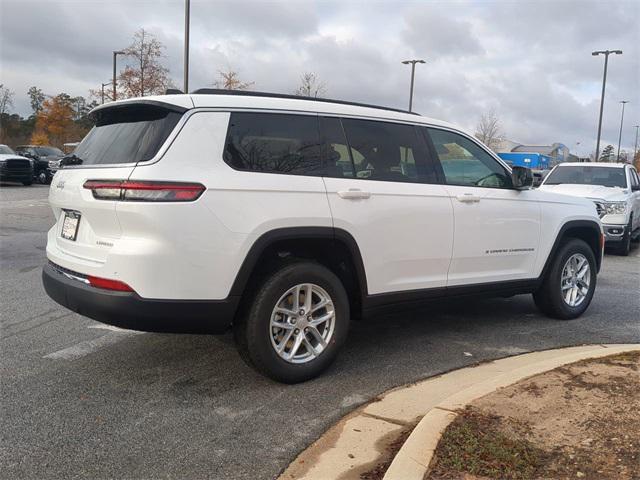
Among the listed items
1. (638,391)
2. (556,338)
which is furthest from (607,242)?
(638,391)

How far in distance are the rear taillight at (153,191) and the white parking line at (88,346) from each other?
1.70m

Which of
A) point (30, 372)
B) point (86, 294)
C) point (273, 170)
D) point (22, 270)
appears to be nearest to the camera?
point (86, 294)

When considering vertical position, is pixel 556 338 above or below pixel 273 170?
below

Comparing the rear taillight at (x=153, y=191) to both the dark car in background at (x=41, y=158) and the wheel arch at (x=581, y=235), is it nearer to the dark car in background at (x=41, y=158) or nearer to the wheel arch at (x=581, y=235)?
the wheel arch at (x=581, y=235)

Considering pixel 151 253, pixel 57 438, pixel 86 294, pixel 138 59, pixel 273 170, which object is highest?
pixel 138 59

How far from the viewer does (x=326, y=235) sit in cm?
408

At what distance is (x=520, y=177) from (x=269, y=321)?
9.58ft

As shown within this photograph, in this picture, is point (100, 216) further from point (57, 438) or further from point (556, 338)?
point (556, 338)

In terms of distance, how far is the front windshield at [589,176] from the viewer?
12.2 metres

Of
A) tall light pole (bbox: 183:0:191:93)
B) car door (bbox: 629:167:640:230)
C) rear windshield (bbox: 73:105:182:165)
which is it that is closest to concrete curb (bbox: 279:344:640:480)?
rear windshield (bbox: 73:105:182:165)

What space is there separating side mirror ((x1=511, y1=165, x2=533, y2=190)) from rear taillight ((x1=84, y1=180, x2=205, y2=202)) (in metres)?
3.13

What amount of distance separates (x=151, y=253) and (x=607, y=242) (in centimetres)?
1012

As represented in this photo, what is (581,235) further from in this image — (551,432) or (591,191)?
(591,191)

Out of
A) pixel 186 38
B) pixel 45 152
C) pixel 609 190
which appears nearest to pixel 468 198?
pixel 609 190
